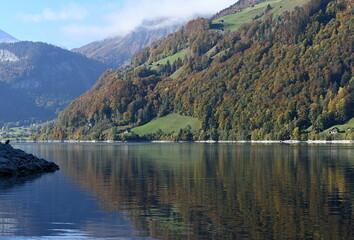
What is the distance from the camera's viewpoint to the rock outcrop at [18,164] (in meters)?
80.1

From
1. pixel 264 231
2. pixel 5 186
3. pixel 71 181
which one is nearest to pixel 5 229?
pixel 264 231

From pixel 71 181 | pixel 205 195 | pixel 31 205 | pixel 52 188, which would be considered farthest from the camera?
pixel 71 181

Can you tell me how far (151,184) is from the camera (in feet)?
211

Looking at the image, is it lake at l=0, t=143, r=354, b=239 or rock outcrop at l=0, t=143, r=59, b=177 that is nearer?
lake at l=0, t=143, r=354, b=239

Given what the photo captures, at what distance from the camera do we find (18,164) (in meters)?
86.1

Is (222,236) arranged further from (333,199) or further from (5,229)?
(333,199)

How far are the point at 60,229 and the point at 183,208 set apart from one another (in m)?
11.8

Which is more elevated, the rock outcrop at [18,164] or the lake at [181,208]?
the rock outcrop at [18,164]

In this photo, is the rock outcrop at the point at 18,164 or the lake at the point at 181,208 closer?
the lake at the point at 181,208

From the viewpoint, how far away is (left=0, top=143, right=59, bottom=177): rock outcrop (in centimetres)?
8007

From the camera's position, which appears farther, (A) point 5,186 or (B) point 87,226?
(A) point 5,186

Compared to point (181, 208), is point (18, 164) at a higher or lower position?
higher

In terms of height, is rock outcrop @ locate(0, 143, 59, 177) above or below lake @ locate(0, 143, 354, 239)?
above

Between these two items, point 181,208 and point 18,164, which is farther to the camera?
point 18,164
